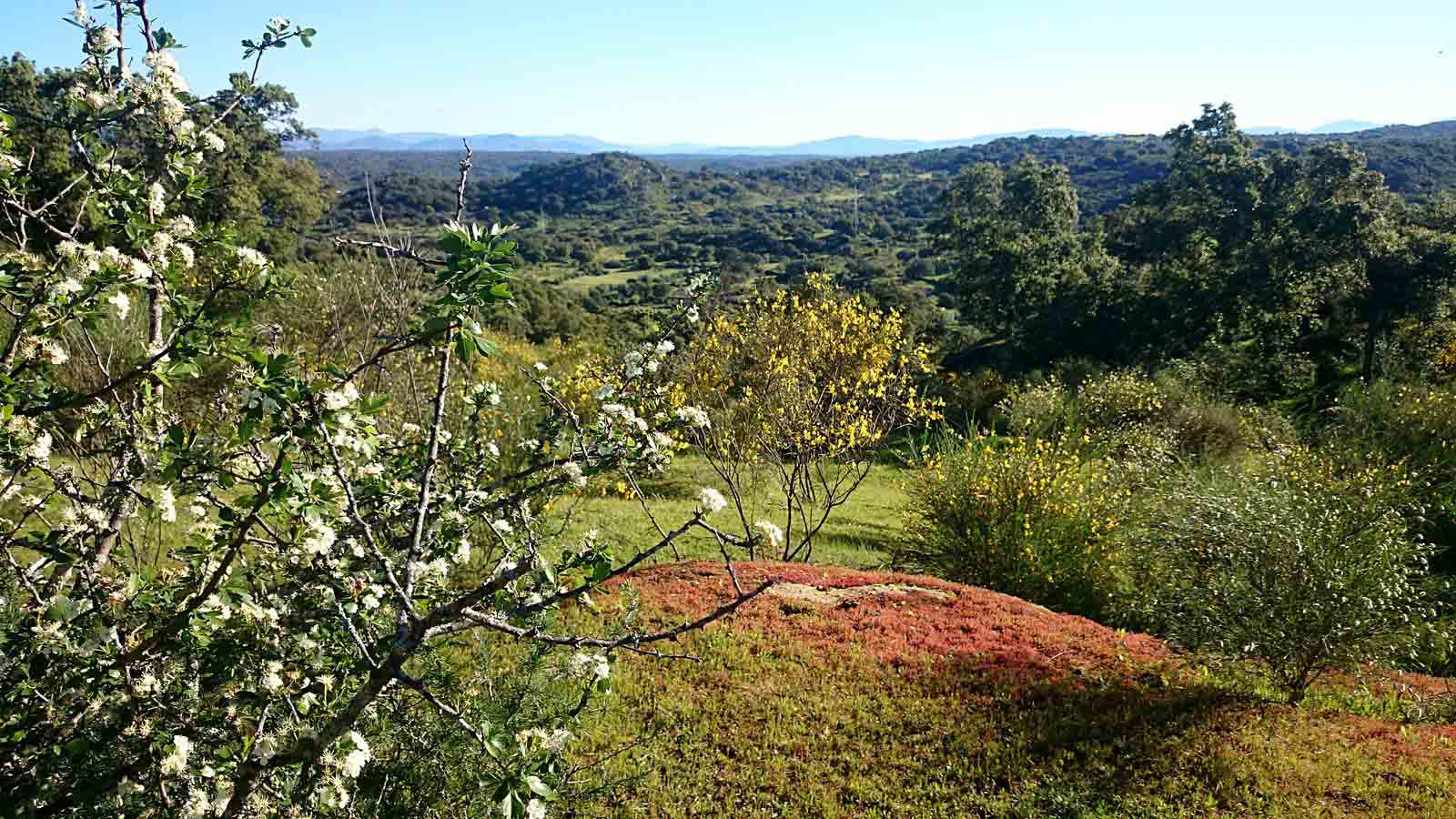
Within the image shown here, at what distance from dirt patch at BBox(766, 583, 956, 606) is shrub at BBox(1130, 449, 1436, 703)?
109 inches

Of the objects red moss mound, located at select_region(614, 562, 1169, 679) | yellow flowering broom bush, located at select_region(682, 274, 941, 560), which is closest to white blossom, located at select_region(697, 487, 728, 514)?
red moss mound, located at select_region(614, 562, 1169, 679)

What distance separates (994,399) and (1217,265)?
1248 cm

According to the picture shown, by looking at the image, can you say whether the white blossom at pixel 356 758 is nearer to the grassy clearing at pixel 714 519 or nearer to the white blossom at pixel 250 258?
the white blossom at pixel 250 258

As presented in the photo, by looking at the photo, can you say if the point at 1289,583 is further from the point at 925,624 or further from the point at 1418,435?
the point at 1418,435

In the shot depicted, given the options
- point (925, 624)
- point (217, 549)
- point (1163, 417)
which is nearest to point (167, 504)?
point (217, 549)

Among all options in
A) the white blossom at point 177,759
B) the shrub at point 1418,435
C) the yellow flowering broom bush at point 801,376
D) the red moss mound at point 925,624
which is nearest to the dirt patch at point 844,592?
the red moss mound at point 925,624

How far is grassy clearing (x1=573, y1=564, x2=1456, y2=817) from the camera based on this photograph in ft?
18.1

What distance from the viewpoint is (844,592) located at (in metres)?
10.2

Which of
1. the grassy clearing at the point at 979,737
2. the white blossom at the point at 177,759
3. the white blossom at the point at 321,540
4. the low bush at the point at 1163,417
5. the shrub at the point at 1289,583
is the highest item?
the white blossom at the point at 321,540

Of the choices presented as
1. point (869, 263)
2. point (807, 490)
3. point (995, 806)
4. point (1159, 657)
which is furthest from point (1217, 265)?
point (869, 263)

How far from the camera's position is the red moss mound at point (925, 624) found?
783 cm

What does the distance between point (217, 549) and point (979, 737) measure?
5.78 meters

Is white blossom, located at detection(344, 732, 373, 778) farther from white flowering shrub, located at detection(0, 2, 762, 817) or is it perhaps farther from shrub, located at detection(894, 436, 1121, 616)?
shrub, located at detection(894, 436, 1121, 616)

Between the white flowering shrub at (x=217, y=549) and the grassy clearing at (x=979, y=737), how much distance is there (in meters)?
2.87
